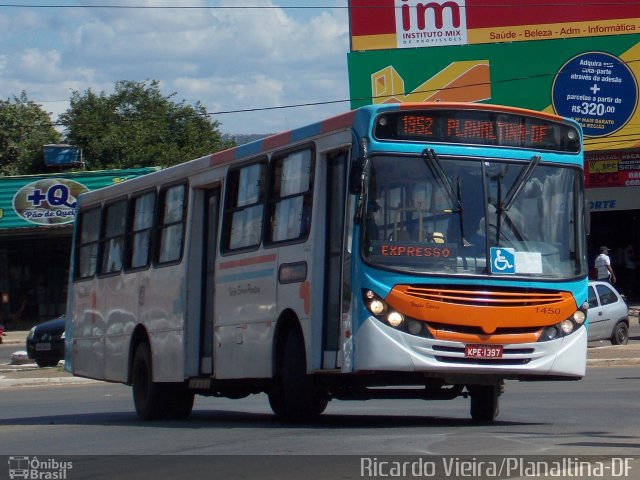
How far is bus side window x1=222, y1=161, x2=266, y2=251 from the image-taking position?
13.8m

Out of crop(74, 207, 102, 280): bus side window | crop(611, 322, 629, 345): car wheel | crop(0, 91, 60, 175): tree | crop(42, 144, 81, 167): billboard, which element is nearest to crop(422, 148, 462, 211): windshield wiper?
crop(74, 207, 102, 280): bus side window

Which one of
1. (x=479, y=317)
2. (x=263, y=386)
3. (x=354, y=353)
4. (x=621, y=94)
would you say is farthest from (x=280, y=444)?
(x=621, y=94)

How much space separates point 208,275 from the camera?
1522 cm

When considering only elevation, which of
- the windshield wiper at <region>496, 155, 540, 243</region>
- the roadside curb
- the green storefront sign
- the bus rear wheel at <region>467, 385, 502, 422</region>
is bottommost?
the bus rear wheel at <region>467, 385, 502, 422</region>

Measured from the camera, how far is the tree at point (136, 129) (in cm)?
5659

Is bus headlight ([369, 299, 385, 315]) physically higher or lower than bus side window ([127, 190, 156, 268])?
lower

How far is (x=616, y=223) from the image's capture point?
144ft

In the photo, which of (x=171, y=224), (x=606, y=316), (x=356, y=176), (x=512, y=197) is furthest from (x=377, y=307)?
(x=606, y=316)

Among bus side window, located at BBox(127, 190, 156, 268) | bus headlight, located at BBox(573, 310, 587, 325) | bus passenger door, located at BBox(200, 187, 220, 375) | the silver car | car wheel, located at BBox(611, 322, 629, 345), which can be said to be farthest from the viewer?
car wheel, located at BBox(611, 322, 629, 345)

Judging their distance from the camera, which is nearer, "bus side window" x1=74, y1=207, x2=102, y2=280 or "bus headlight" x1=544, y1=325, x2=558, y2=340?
"bus headlight" x1=544, y1=325, x2=558, y2=340

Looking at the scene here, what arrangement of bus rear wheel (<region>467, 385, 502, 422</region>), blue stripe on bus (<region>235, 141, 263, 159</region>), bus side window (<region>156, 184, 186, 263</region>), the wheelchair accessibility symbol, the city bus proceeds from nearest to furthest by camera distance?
the city bus → the wheelchair accessibility symbol → bus rear wheel (<region>467, 385, 502, 422</region>) → blue stripe on bus (<region>235, 141, 263, 159</region>) → bus side window (<region>156, 184, 186, 263</region>)

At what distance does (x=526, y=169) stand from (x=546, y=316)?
1489 mm

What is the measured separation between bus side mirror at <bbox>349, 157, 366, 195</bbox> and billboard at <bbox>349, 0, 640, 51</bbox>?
32407 millimetres

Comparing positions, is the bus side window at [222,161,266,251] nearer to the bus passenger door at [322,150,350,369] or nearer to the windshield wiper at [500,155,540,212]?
the bus passenger door at [322,150,350,369]
